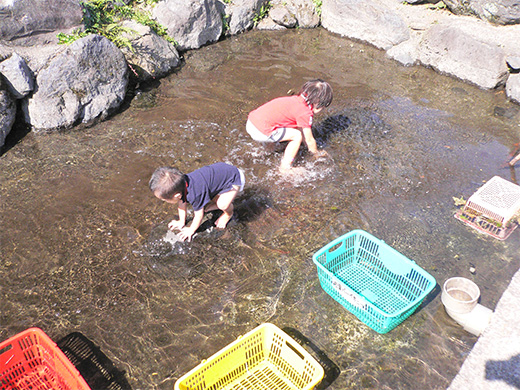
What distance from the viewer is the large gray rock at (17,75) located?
594cm

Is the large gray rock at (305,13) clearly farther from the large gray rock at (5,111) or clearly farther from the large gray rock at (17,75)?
the large gray rock at (5,111)

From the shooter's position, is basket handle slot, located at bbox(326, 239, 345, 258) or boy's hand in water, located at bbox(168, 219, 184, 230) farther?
boy's hand in water, located at bbox(168, 219, 184, 230)

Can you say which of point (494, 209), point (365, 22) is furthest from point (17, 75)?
point (365, 22)

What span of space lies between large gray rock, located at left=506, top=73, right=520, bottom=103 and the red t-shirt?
14.8ft

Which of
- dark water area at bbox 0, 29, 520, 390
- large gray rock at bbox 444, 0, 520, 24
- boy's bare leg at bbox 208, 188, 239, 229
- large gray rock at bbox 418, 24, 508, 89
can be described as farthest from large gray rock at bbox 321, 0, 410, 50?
boy's bare leg at bbox 208, 188, 239, 229

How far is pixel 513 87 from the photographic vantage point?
7500 millimetres

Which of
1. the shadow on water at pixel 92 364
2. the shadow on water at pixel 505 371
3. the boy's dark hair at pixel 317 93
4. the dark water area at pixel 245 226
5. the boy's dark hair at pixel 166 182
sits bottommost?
the shadow on water at pixel 505 371

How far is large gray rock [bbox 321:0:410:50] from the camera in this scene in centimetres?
899

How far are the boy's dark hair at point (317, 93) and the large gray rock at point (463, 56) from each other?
4.39m

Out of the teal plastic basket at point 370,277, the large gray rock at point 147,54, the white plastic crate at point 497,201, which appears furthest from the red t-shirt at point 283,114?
the large gray rock at point 147,54

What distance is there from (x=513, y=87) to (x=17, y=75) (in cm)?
827

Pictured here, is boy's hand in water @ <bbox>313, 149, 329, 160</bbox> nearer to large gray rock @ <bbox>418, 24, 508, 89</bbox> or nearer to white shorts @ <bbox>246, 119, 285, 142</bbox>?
white shorts @ <bbox>246, 119, 285, 142</bbox>

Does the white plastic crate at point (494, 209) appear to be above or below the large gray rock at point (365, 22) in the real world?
below

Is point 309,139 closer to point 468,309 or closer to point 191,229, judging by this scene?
point 191,229
